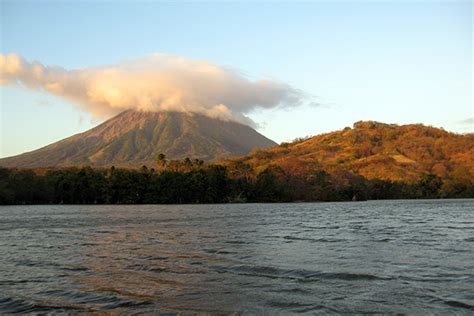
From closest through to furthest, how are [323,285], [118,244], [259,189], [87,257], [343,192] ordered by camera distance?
[323,285]
[87,257]
[118,244]
[259,189]
[343,192]

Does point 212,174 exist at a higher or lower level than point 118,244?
higher

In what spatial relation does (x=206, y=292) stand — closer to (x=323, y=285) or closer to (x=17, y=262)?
(x=323, y=285)

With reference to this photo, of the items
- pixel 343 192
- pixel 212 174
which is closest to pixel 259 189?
pixel 212 174

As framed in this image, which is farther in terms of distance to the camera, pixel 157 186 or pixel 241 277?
pixel 157 186

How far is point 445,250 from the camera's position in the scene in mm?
22750

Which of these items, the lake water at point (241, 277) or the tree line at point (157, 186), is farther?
the tree line at point (157, 186)

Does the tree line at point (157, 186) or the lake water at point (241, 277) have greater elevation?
the tree line at point (157, 186)

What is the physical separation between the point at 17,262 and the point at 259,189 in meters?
123

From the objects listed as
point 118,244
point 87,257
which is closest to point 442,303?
point 87,257

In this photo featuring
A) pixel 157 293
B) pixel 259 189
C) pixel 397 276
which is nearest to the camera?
pixel 157 293

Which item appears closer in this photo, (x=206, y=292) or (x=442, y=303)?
(x=442, y=303)

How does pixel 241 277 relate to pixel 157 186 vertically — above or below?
below

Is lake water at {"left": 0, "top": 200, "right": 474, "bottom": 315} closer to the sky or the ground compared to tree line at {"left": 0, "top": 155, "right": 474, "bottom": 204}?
closer to the ground

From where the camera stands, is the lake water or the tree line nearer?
the lake water
